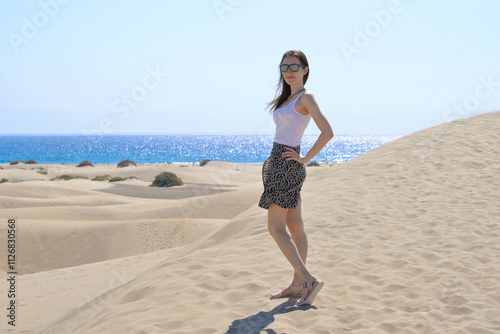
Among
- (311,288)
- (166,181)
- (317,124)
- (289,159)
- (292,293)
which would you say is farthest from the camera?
(166,181)

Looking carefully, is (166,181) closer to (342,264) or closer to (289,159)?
(342,264)

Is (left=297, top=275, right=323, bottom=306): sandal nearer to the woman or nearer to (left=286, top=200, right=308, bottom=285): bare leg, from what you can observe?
the woman

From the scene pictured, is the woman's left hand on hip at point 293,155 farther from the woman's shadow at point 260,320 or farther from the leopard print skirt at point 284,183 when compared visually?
the woman's shadow at point 260,320

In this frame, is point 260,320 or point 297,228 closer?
point 260,320

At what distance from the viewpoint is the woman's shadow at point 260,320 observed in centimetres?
394

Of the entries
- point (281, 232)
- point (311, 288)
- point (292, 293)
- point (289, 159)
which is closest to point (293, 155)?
point (289, 159)

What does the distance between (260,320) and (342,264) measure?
6.22 feet

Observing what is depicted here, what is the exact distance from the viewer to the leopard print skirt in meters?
4.04

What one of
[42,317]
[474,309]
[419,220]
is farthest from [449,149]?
[42,317]

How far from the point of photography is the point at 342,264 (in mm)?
5656

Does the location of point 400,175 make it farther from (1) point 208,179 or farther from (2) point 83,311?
(1) point 208,179

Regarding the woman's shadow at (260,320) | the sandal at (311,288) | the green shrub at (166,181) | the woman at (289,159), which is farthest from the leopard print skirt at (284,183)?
the green shrub at (166,181)

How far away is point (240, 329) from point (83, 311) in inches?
140

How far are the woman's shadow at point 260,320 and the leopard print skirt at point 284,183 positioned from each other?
1015 mm
